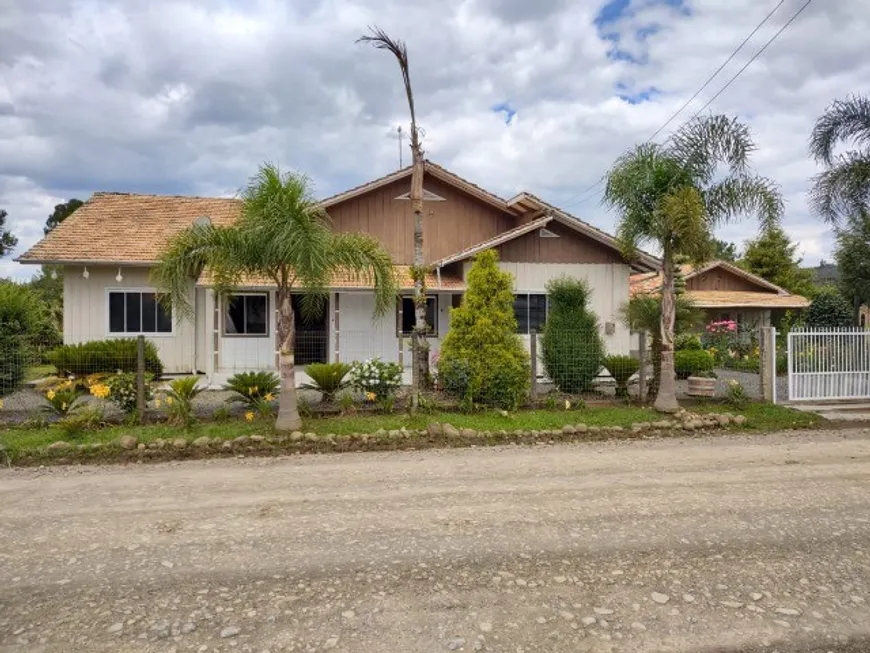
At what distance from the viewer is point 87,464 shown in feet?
24.8

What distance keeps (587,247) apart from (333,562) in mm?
13585

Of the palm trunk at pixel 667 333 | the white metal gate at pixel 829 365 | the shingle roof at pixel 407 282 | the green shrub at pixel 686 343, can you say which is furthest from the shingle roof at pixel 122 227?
the white metal gate at pixel 829 365

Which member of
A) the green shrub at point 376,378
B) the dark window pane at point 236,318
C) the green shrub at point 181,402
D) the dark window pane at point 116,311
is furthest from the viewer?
the dark window pane at point 116,311

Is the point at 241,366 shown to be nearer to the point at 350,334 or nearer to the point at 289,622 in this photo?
the point at 350,334

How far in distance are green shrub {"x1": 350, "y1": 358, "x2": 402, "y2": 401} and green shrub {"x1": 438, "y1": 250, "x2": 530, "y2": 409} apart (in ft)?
2.96

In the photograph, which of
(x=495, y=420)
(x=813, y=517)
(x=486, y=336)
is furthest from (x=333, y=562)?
(x=486, y=336)

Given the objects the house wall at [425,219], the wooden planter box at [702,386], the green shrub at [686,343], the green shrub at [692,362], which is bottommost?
the wooden planter box at [702,386]

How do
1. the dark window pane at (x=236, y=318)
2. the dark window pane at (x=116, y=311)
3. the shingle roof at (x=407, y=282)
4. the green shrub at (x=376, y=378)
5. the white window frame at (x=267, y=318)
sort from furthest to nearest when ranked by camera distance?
the dark window pane at (x=116, y=311)
the dark window pane at (x=236, y=318)
the white window frame at (x=267, y=318)
the shingle roof at (x=407, y=282)
the green shrub at (x=376, y=378)

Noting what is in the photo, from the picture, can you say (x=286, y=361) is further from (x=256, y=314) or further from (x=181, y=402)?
(x=256, y=314)

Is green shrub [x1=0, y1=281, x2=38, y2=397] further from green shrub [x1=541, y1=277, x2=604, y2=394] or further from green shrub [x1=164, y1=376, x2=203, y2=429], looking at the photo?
green shrub [x1=541, y1=277, x2=604, y2=394]

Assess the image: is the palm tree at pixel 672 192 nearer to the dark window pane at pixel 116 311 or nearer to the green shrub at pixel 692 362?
the green shrub at pixel 692 362

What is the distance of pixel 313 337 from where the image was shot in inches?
620

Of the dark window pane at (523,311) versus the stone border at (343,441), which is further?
the dark window pane at (523,311)

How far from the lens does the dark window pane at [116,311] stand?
15961 millimetres
